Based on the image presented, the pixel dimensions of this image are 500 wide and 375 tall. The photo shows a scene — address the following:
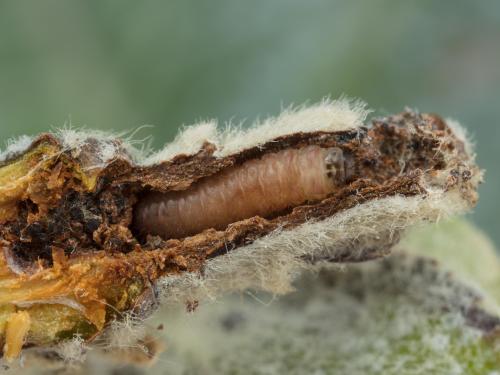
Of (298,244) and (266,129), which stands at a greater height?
(266,129)

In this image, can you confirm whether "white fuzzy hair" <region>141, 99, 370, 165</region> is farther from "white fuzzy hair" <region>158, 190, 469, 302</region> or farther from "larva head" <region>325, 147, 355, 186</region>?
"white fuzzy hair" <region>158, 190, 469, 302</region>

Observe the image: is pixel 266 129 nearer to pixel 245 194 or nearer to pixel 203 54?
pixel 245 194

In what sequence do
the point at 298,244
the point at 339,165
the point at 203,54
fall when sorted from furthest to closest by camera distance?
the point at 203,54 < the point at 339,165 < the point at 298,244

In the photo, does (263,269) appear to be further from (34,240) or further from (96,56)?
(96,56)

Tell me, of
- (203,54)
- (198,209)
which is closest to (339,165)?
(198,209)

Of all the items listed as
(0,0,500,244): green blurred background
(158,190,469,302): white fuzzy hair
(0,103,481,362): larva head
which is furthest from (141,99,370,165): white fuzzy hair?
(0,0,500,244): green blurred background

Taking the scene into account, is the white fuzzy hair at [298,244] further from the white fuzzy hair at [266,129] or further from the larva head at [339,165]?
the white fuzzy hair at [266,129]

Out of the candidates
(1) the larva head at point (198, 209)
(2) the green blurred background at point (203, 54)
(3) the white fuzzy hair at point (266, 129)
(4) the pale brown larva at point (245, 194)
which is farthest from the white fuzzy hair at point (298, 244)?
(2) the green blurred background at point (203, 54)

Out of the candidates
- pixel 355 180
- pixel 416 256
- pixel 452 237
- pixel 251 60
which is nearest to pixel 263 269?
pixel 355 180
